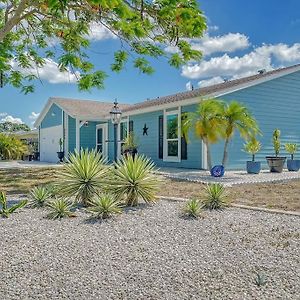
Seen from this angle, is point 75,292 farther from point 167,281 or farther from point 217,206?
point 217,206

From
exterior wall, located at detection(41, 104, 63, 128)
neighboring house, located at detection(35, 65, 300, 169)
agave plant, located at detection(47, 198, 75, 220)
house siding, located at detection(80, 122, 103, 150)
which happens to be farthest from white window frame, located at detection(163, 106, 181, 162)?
exterior wall, located at detection(41, 104, 63, 128)

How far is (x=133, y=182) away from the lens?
6.21 metres

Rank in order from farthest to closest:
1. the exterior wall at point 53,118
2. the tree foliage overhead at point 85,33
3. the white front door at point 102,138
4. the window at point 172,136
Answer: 1. the exterior wall at point 53,118
2. the white front door at point 102,138
3. the window at point 172,136
4. the tree foliage overhead at point 85,33

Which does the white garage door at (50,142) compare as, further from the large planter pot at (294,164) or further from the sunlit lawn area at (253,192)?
the large planter pot at (294,164)

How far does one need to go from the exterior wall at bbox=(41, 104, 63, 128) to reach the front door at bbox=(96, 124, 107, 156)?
3.54 metres

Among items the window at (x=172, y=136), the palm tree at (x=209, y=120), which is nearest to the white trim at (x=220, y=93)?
the window at (x=172, y=136)

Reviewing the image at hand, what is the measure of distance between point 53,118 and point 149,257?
23794 mm

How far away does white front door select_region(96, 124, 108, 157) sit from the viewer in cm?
2152

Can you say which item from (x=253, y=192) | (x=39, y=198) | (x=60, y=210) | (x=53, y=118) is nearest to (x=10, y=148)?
(x=53, y=118)

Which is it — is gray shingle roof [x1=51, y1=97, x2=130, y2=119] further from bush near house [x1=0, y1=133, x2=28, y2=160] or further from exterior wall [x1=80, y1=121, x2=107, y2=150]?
bush near house [x1=0, y1=133, x2=28, y2=160]

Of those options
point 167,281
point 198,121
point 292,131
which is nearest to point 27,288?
point 167,281

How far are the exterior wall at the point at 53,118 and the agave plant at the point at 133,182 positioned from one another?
19132 millimetres

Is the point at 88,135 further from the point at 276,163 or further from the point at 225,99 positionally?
the point at 276,163

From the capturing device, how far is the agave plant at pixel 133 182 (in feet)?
20.3
